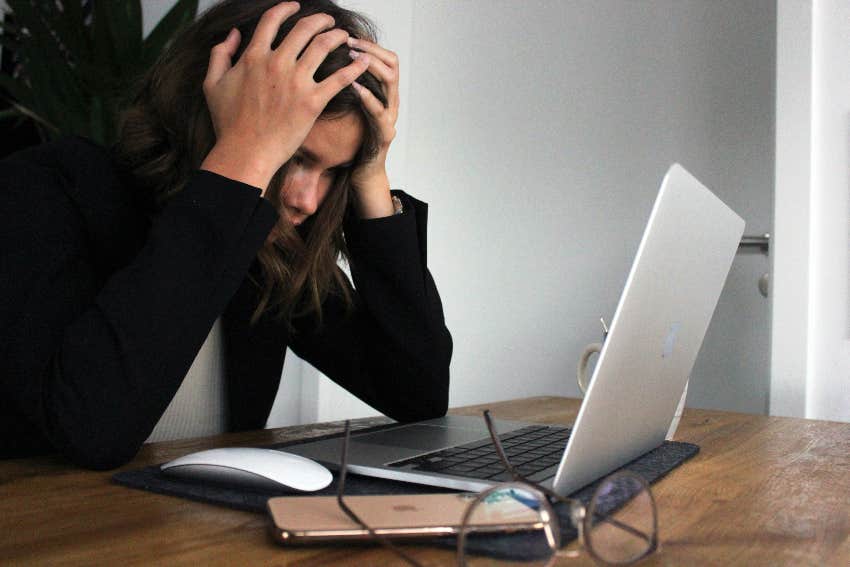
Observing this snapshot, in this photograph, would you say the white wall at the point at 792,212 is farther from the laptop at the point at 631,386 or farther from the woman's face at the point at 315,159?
the woman's face at the point at 315,159

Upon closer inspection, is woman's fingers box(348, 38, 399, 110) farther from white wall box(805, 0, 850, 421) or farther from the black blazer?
white wall box(805, 0, 850, 421)

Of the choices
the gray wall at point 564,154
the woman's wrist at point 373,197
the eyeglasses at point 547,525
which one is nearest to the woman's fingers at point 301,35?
the woman's wrist at point 373,197

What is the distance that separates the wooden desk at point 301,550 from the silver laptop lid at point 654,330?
0.07 meters

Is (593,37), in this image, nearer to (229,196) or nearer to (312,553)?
(229,196)

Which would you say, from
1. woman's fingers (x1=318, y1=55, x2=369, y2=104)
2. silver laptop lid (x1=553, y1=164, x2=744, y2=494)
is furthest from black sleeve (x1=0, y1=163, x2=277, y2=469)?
silver laptop lid (x1=553, y1=164, x2=744, y2=494)

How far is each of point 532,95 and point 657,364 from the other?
2290mm

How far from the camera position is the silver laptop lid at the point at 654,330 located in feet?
1.89

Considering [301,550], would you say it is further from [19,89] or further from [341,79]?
[19,89]

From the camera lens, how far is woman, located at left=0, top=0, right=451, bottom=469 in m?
0.73

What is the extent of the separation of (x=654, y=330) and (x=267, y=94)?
0.47 meters

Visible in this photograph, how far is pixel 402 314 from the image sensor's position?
3.76 ft

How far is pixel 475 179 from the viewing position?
2865 mm

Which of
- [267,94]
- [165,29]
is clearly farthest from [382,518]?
[165,29]

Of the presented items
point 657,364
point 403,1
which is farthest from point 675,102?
point 657,364
